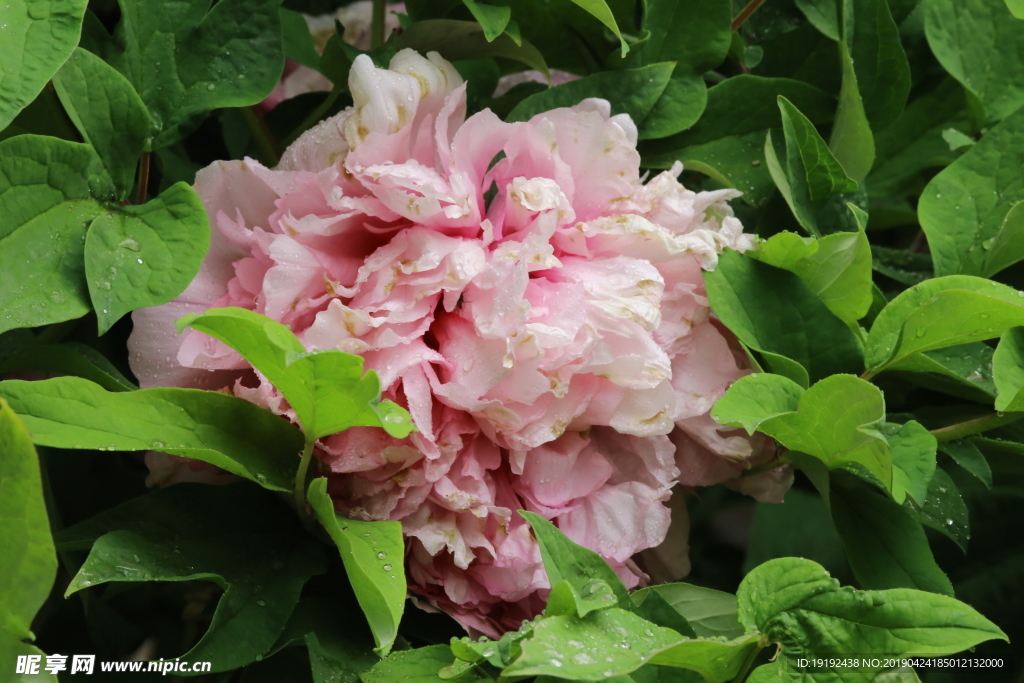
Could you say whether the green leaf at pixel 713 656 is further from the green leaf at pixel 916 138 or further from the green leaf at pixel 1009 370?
the green leaf at pixel 916 138

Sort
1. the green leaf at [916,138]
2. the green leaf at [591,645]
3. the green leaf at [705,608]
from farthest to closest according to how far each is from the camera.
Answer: the green leaf at [916,138] → the green leaf at [705,608] → the green leaf at [591,645]

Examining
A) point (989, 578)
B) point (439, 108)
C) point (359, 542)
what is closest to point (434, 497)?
point (359, 542)

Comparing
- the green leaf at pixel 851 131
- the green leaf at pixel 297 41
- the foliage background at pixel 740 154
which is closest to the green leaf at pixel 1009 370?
the foliage background at pixel 740 154

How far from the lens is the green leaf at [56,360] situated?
31cm

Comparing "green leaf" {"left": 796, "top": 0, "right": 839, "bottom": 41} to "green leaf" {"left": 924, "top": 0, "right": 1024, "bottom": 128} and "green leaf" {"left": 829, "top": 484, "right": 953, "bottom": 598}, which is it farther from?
"green leaf" {"left": 829, "top": 484, "right": 953, "bottom": 598}

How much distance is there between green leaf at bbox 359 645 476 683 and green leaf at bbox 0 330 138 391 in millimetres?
130

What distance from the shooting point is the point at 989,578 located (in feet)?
1.89

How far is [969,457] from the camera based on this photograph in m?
0.34

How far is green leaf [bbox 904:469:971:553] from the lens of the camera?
0.34 metres

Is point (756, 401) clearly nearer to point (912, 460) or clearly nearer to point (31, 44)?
point (912, 460)

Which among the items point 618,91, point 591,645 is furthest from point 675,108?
point 591,645

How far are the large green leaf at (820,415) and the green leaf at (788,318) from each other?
Answer: 4 centimetres

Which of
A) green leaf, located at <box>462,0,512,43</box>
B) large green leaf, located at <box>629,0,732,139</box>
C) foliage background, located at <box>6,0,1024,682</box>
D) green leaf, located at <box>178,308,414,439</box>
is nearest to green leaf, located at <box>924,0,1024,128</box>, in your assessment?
foliage background, located at <box>6,0,1024,682</box>

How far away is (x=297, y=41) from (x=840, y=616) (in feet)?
1.14
